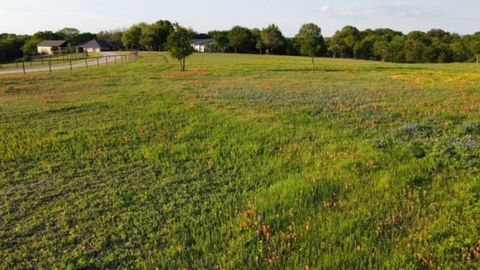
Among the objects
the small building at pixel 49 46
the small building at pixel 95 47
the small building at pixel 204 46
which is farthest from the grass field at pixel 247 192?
the small building at pixel 204 46

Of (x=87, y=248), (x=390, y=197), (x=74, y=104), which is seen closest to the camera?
(x=87, y=248)

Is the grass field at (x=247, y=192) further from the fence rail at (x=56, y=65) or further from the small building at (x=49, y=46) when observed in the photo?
the small building at (x=49, y=46)

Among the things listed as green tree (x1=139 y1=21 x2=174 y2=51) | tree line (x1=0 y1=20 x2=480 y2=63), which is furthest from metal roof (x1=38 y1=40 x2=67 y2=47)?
green tree (x1=139 y1=21 x2=174 y2=51)

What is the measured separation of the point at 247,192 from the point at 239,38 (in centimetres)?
11929

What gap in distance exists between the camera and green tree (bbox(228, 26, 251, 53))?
406ft

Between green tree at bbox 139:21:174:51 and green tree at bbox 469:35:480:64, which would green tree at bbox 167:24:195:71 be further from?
green tree at bbox 139:21:174:51

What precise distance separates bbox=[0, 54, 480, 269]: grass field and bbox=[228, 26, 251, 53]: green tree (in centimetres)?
11208

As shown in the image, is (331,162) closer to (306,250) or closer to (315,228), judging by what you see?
(315,228)

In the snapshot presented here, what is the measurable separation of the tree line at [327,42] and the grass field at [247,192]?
6643 cm

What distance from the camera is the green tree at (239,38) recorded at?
123750 mm

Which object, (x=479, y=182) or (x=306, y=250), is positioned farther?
(x=479, y=182)

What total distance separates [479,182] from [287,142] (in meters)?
4.90

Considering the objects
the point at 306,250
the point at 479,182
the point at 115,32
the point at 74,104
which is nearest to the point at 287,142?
the point at 479,182

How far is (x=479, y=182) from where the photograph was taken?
7.34 meters
